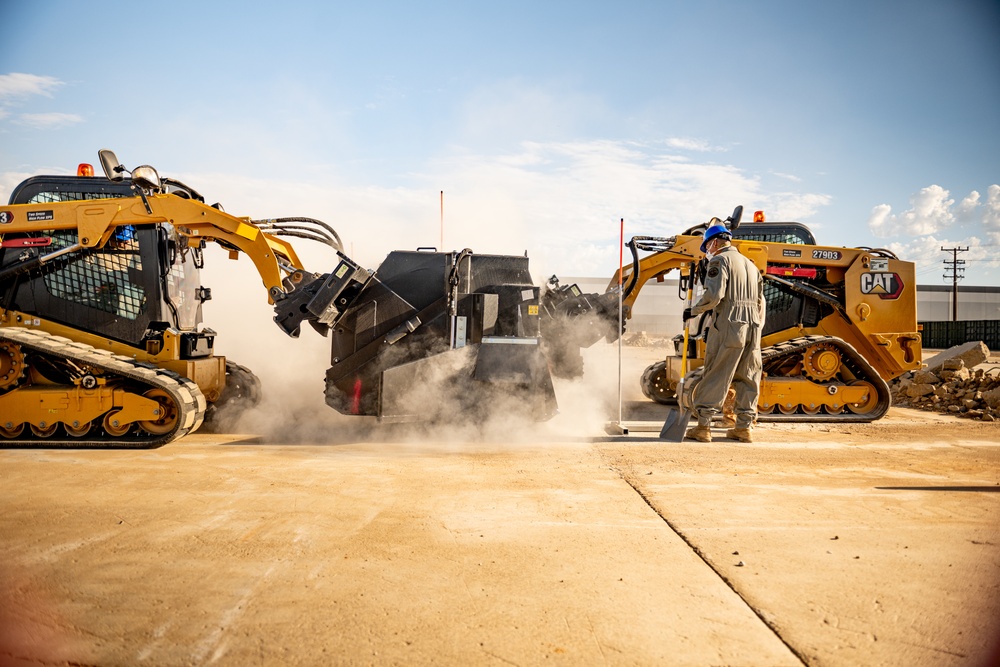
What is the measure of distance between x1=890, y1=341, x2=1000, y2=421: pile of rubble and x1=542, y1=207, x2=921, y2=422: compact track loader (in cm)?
112

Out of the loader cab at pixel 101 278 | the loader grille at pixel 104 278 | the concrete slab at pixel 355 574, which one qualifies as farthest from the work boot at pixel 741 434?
the loader grille at pixel 104 278

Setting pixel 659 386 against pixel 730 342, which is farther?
pixel 659 386

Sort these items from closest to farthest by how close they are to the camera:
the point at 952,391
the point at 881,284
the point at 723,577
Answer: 1. the point at 723,577
2. the point at 881,284
3. the point at 952,391

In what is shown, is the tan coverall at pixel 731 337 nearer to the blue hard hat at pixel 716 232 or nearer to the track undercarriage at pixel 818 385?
the blue hard hat at pixel 716 232

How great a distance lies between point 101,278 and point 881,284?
33.3ft

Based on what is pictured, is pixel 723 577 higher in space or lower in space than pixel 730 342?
lower

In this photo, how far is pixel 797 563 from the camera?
3408 mm

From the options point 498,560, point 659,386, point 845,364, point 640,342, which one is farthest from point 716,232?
point 640,342

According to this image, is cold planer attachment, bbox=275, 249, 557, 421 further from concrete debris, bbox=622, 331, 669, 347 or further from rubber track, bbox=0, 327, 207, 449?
concrete debris, bbox=622, 331, 669, 347

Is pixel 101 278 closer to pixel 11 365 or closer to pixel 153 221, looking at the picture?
pixel 153 221

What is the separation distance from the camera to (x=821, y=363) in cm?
881

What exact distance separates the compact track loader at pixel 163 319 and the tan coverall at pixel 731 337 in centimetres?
177

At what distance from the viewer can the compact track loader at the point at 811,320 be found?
28.2 feet

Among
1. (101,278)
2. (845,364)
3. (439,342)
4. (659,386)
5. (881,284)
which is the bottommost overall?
(659,386)
